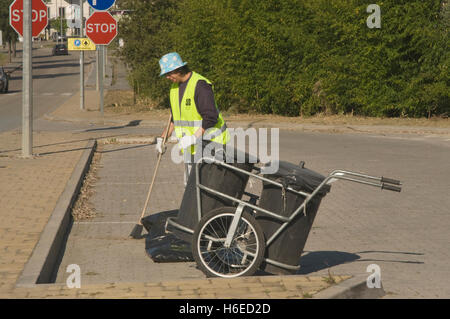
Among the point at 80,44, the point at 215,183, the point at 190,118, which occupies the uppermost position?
the point at 80,44

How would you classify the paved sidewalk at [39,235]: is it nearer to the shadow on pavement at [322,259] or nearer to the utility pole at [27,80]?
the utility pole at [27,80]

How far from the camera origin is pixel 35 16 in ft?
69.7

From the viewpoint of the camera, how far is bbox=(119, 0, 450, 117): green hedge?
23.2m

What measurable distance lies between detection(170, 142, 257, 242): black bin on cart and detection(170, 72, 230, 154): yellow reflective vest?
0.55 m

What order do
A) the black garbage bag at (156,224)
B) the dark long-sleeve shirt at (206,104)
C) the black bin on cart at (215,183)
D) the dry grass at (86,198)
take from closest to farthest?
the black bin on cart at (215,183) < the dark long-sleeve shirt at (206,104) < the black garbage bag at (156,224) < the dry grass at (86,198)

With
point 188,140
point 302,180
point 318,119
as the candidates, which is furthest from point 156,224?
point 318,119

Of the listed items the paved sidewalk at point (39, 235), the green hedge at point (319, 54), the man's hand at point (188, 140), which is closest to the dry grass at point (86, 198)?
the paved sidewalk at point (39, 235)

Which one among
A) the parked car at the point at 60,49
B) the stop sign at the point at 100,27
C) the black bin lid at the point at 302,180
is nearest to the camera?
the black bin lid at the point at 302,180

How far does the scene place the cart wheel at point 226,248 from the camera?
6.61m

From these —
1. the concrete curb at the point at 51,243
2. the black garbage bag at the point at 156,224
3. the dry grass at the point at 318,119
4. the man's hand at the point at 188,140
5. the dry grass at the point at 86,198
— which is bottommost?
the dry grass at the point at 86,198

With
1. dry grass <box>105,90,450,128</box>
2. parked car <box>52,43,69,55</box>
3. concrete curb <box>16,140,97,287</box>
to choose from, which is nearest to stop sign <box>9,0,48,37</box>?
dry grass <box>105,90,450,128</box>

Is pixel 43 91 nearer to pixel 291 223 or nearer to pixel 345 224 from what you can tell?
pixel 345 224

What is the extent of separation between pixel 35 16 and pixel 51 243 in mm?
14713

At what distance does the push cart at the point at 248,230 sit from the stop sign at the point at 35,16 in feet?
43.1
